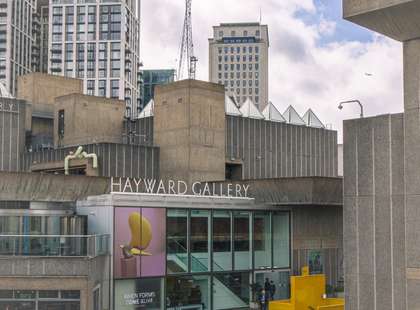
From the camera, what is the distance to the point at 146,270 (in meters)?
41.2

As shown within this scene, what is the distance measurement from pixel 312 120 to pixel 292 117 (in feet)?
9.53

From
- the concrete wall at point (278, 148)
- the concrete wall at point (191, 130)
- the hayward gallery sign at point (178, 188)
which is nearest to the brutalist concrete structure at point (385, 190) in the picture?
the hayward gallery sign at point (178, 188)

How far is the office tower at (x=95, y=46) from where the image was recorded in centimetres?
18100

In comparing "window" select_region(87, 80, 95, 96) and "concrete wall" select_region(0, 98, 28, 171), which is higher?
"window" select_region(87, 80, 95, 96)

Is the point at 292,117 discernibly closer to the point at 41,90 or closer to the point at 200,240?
the point at 41,90

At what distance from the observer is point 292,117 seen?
7169 cm

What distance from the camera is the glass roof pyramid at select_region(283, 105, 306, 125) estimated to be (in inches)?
2803

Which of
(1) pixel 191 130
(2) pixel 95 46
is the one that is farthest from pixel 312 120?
(2) pixel 95 46

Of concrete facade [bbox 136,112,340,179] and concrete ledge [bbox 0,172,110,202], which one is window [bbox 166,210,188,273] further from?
concrete facade [bbox 136,112,340,179]

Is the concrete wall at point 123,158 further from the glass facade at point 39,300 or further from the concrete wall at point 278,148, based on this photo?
the glass facade at point 39,300

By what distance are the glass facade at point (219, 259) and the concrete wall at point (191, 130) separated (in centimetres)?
1227

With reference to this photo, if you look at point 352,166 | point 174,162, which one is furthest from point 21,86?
point 352,166

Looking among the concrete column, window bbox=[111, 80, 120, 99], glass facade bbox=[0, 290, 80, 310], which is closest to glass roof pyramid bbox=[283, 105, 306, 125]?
glass facade bbox=[0, 290, 80, 310]

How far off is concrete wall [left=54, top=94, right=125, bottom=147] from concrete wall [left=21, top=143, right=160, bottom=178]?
5.66 m
